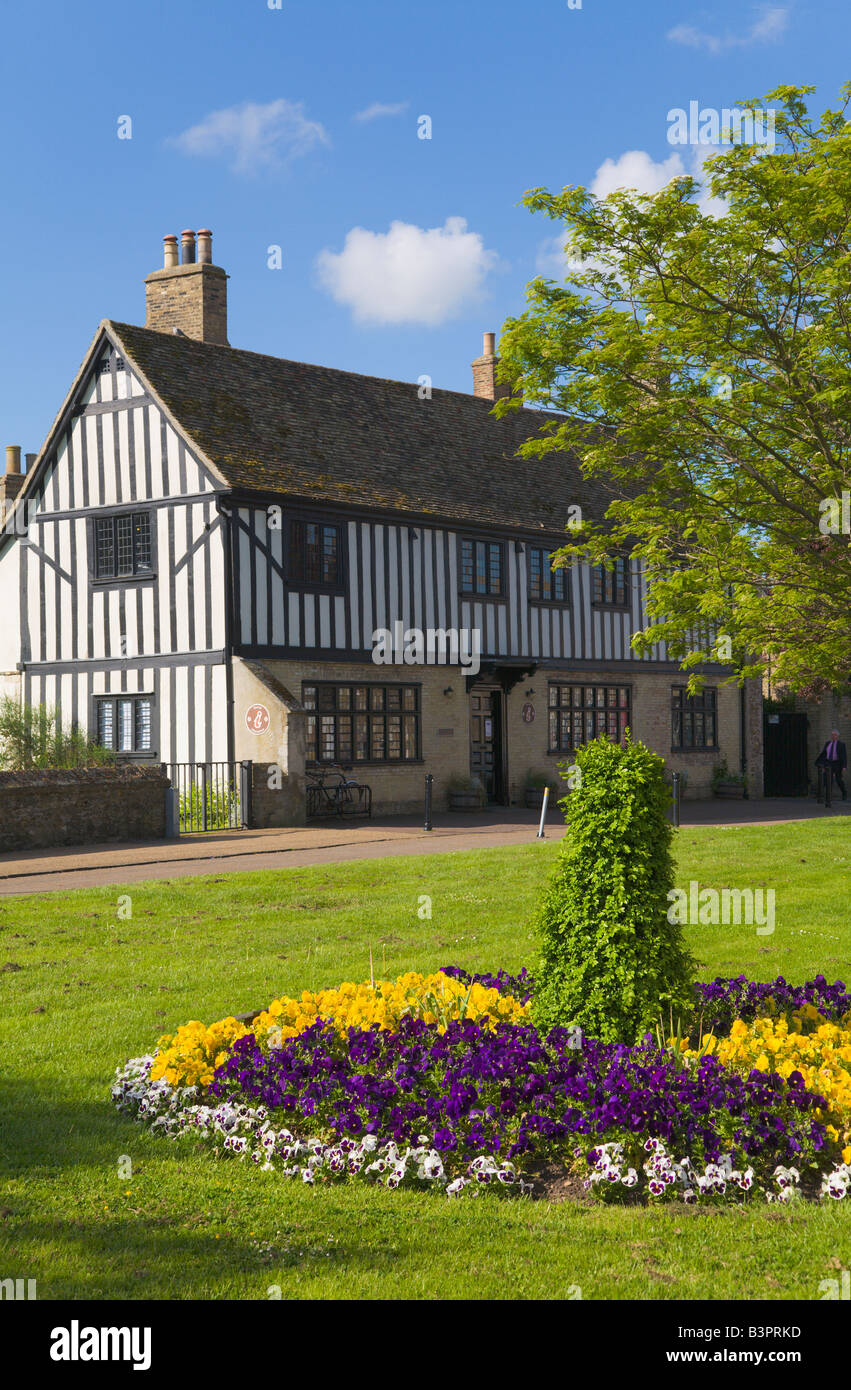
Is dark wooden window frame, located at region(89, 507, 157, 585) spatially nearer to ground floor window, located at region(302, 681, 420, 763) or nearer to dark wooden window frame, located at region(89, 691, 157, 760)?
dark wooden window frame, located at region(89, 691, 157, 760)

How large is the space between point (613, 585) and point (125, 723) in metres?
12.5

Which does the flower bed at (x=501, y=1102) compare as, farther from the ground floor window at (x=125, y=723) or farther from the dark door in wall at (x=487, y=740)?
the dark door in wall at (x=487, y=740)

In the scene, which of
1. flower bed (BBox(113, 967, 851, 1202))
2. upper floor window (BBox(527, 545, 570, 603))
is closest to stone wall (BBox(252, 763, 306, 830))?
upper floor window (BBox(527, 545, 570, 603))

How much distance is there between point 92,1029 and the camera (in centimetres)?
781

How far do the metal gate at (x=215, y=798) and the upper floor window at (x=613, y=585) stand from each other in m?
11.6

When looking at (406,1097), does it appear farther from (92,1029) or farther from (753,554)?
(753,554)

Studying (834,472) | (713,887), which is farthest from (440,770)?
(834,472)

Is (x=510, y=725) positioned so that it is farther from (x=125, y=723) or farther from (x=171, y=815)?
(x=171, y=815)

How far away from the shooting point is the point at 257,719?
896 inches

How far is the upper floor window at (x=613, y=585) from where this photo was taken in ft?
101

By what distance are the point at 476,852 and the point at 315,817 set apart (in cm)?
744

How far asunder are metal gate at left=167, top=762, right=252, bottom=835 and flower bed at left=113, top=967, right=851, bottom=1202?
14.6 m

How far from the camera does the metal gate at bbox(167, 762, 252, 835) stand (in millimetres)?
21641

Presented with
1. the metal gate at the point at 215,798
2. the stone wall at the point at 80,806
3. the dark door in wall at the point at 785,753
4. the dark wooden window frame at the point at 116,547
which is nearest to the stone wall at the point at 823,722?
the dark door in wall at the point at 785,753
